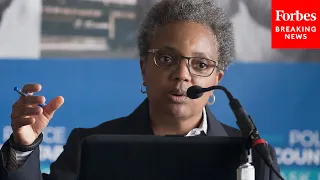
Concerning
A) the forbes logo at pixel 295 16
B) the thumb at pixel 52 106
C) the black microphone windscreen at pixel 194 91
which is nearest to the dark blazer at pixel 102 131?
the thumb at pixel 52 106

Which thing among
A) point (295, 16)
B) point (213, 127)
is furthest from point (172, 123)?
point (295, 16)

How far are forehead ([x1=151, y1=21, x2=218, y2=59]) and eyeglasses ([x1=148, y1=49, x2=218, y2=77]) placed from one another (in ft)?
0.07

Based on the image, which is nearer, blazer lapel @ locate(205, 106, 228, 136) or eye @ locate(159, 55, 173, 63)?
eye @ locate(159, 55, 173, 63)

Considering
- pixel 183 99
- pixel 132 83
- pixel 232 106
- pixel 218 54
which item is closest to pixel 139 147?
pixel 232 106

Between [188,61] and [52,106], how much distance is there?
46cm

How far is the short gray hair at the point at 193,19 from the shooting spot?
1796 mm

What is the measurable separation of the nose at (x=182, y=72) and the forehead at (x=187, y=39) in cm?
4

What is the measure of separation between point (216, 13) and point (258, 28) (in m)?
1.07

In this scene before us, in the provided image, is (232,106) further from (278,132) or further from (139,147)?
(278,132)

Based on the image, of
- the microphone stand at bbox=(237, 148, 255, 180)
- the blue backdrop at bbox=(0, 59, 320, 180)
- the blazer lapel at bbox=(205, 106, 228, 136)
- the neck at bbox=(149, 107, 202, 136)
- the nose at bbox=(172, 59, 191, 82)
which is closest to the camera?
the microphone stand at bbox=(237, 148, 255, 180)

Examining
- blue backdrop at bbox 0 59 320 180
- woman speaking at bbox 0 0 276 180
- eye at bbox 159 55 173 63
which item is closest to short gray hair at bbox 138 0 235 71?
woman speaking at bbox 0 0 276 180

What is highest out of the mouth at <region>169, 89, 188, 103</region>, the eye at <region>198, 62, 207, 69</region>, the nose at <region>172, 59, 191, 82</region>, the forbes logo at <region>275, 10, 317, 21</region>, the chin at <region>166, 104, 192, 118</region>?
the forbes logo at <region>275, 10, 317, 21</region>

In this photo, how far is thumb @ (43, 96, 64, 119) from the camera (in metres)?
1.42

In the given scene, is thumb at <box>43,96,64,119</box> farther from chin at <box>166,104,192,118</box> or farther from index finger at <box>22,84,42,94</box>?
chin at <box>166,104,192,118</box>
